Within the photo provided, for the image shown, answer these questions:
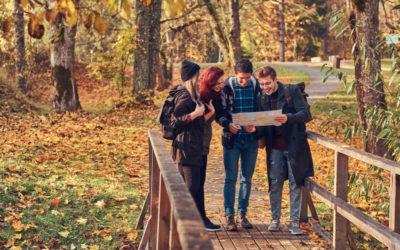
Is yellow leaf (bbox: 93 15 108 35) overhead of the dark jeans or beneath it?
overhead

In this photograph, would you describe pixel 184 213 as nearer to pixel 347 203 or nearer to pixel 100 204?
pixel 347 203

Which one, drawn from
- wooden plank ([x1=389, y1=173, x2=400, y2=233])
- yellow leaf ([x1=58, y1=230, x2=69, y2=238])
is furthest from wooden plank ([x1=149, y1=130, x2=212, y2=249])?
yellow leaf ([x1=58, y1=230, x2=69, y2=238])

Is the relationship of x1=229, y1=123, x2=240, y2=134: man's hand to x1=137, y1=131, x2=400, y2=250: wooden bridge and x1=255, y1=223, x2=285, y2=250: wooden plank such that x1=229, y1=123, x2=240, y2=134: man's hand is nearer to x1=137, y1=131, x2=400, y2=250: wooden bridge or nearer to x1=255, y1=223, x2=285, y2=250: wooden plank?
x1=137, y1=131, x2=400, y2=250: wooden bridge

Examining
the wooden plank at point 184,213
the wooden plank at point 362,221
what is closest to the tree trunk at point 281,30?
the wooden plank at point 362,221

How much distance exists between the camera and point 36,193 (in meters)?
10.0

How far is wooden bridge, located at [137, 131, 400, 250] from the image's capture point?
3328 mm

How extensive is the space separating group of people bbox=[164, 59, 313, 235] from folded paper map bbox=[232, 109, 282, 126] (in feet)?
0.17

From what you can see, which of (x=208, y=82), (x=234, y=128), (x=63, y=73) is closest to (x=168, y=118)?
(x=208, y=82)

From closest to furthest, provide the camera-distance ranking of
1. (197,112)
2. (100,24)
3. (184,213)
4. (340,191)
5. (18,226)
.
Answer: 1. (100,24)
2. (184,213)
3. (340,191)
4. (197,112)
5. (18,226)

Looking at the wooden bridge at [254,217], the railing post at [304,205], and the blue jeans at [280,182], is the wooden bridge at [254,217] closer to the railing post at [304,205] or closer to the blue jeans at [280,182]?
the railing post at [304,205]

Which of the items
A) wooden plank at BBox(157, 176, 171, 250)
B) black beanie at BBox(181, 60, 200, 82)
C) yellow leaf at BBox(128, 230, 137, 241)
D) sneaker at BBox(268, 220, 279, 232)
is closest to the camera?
wooden plank at BBox(157, 176, 171, 250)

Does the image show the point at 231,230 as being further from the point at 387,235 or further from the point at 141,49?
the point at 141,49

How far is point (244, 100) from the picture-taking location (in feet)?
25.8

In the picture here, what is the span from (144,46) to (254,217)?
18.0m
